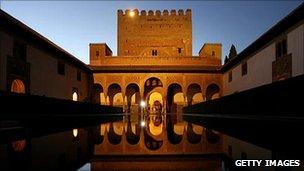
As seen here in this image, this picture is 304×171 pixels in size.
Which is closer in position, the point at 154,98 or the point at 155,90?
the point at 155,90

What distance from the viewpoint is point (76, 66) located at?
29188 millimetres

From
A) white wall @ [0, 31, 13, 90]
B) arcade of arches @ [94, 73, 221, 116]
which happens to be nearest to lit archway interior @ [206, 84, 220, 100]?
arcade of arches @ [94, 73, 221, 116]

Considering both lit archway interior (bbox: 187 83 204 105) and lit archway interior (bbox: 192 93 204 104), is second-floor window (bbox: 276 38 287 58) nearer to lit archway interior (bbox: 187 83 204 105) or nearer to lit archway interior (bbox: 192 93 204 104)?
lit archway interior (bbox: 187 83 204 105)

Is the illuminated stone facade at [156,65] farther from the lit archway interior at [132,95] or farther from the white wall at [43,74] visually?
the white wall at [43,74]

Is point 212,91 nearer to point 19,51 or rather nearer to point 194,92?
point 194,92

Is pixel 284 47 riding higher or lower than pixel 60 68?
higher

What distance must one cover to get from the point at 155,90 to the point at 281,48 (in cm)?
2285

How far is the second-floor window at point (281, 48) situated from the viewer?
1802 cm

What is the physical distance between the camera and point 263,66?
21781mm

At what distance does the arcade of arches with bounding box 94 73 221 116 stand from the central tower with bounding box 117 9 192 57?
36.9 feet

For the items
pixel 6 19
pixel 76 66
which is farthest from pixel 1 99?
pixel 76 66

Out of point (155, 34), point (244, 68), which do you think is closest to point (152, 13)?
point (155, 34)

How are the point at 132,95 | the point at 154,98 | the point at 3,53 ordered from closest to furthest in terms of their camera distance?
the point at 3,53 → the point at 132,95 → the point at 154,98

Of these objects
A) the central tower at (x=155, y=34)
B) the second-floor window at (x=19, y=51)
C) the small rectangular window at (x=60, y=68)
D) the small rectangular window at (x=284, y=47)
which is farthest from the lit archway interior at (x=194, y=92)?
the second-floor window at (x=19, y=51)
